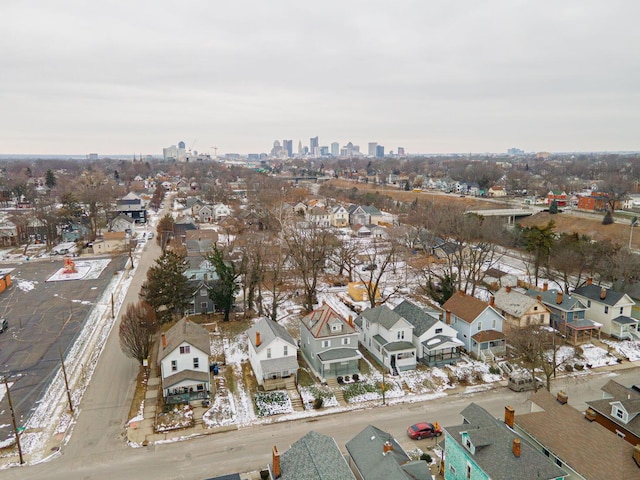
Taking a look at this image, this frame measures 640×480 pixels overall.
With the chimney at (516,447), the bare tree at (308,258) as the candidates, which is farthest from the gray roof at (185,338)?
the chimney at (516,447)

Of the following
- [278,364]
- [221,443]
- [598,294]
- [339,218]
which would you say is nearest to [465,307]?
[598,294]

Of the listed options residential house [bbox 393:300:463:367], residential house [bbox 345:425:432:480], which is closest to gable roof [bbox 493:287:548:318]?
residential house [bbox 393:300:463:367]

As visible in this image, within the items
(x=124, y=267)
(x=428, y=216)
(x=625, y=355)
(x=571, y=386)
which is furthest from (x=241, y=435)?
(x=428, y=216)

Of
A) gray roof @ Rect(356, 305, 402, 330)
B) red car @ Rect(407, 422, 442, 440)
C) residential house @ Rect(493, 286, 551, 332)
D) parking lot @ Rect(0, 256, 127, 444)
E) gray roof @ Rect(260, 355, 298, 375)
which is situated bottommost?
parking lot @ Rect(0, 256, 127, 444)

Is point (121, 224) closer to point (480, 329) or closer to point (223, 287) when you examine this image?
point (223, 287)

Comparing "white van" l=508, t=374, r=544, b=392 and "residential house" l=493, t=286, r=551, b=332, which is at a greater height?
"residential house" l=493, t=286, r=551, b=332

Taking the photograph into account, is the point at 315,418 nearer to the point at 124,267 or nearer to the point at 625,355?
the point at 625,355

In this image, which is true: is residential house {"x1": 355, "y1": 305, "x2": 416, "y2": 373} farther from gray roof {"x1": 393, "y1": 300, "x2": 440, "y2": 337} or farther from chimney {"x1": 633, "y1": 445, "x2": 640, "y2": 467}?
chimney {"x1": 633, "y1": 445, "x2": 640, "y2": 467}
